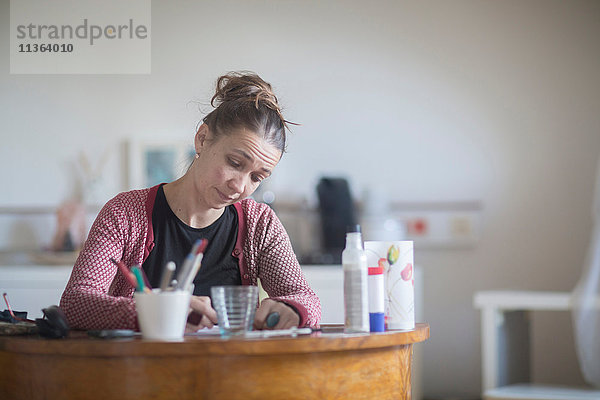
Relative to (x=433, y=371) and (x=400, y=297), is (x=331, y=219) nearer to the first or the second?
(x=433, y=371)

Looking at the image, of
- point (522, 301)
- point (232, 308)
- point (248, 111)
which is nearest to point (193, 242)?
point (248, 111)

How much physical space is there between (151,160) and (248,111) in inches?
78.3

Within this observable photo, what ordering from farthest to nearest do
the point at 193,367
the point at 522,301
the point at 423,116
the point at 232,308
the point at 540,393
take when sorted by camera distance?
the point at 423,116 → the point at 522,301 → the point at 540,393 → the point at 232,308 → the point at 193,367

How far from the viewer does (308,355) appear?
1089mm

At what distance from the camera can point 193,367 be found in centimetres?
104

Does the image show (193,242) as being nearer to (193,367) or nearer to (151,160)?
(193,367)

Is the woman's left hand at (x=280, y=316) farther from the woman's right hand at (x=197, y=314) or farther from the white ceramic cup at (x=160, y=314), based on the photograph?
the white ceramic cup at (x=160, y=314)

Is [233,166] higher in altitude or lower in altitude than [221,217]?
higher

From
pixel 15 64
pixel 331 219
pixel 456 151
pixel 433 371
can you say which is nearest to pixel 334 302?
pixel 331 219

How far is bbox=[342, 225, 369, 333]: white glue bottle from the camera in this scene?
3.88ft

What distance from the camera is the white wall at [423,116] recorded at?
11.0 ft

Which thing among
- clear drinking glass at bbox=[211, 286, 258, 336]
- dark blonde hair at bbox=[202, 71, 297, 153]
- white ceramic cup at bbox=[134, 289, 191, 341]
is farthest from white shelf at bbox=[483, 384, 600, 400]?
white ceramic cup at bbox=[134, 289, 191, 341]

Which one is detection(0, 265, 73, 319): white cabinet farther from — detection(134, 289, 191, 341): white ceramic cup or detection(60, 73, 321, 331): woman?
detection(134, 289, 191, 341): white ceramic cup

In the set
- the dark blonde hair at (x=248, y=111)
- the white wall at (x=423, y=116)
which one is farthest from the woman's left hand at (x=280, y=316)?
the white wall at (x=423, y=116)
